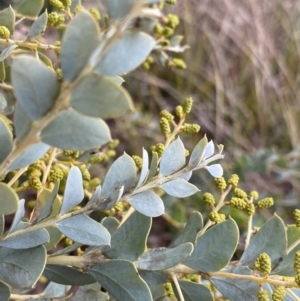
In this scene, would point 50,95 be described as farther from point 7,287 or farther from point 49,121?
point 7,287

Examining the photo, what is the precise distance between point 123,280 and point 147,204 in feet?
0.29

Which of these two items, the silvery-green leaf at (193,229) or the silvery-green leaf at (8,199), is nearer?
the silvery-green leaf at (8,199)

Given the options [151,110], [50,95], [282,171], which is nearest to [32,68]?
[50,95]

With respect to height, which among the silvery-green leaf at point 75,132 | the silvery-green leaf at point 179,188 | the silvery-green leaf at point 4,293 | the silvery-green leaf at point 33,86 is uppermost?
the silvery-green leaf at point 33,86

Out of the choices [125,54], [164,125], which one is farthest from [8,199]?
[164,125]

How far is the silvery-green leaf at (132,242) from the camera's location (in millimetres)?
528

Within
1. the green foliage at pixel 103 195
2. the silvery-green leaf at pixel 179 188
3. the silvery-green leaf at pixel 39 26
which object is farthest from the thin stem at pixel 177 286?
the silvery-green leaf at pixel 39 26

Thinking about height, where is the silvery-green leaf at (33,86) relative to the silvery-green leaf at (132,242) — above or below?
above

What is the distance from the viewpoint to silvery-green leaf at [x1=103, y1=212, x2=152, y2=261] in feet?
1.73

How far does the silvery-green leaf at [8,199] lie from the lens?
0.36m

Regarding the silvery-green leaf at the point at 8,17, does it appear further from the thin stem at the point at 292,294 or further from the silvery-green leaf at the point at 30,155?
the thin stem at the point at 292,294

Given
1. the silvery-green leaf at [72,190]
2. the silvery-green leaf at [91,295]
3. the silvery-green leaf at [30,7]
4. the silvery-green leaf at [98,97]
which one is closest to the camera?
the silvery-green leaf at [98,97]

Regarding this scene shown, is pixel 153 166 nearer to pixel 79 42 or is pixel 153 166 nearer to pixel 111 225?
pixel 111 225

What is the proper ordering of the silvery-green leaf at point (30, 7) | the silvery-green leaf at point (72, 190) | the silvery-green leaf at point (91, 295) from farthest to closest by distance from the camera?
the silvery-green leaf at point (30, 7)
the silvery-green leaf at point (91, 295)
the silvery-green leaf at point (72, 190)
